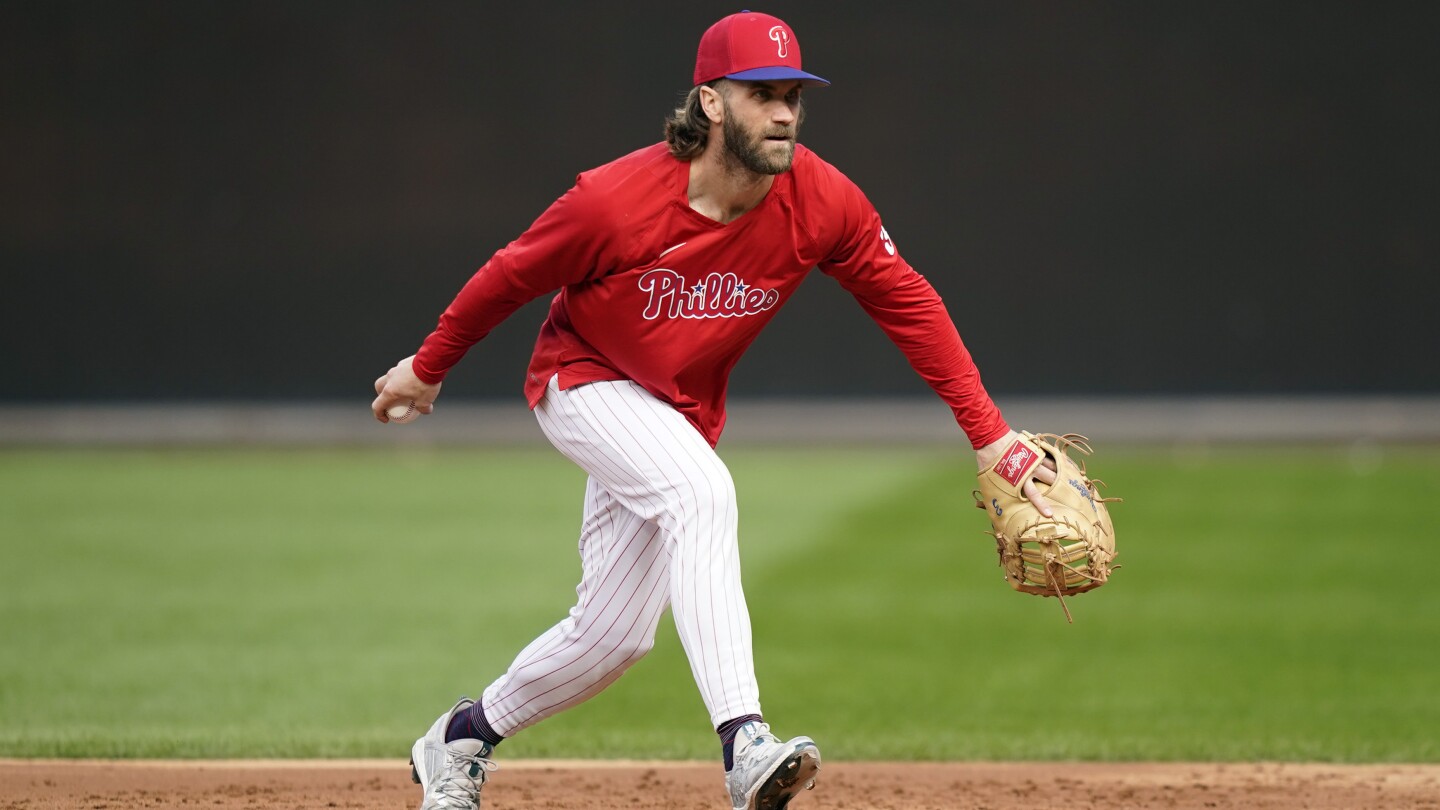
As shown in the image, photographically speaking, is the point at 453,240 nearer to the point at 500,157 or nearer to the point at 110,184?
the point at 500,157

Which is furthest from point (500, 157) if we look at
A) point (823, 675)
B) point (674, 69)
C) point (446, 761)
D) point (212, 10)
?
point (446, 761)

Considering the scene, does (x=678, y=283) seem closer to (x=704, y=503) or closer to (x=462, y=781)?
(x=704, y=503)

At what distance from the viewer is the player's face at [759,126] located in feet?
11.8

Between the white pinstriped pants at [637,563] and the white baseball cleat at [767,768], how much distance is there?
3.1 inches

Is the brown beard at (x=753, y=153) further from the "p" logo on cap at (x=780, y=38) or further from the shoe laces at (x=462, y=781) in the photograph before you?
the shoe laces at (x=462, y=781)

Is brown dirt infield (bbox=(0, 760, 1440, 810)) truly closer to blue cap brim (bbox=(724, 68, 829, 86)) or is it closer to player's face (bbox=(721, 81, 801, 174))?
player's face (bbox=(721, 81, 801, 174))

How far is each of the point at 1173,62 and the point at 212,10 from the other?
857 cm

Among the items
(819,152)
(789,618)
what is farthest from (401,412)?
(819,152)

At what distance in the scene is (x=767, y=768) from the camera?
132 inches

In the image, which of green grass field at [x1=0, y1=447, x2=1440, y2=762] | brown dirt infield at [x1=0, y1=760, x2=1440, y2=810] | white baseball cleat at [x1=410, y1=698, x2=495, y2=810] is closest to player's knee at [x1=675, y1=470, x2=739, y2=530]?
white baseball cleat at [x1=410, y1=698, x2=495, y2=810]

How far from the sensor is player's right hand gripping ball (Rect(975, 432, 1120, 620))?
3926 mm

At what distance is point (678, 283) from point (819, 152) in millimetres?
11028

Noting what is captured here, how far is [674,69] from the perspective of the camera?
14.8 meters

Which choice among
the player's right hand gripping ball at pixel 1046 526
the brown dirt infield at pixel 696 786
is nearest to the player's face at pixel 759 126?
the player's right hand gripping ball at pixel 1046 526
